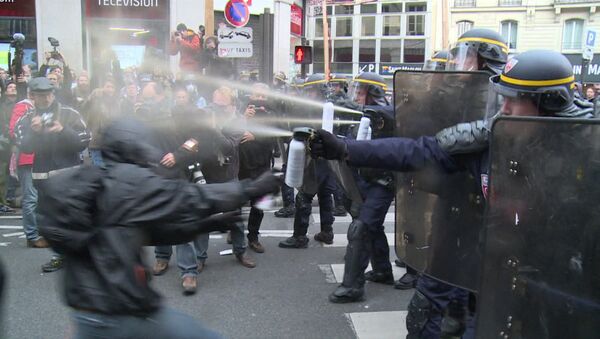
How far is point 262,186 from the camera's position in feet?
8.24

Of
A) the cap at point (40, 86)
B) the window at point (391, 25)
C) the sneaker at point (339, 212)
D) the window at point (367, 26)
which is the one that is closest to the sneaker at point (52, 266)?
the cap at point (40, 86)

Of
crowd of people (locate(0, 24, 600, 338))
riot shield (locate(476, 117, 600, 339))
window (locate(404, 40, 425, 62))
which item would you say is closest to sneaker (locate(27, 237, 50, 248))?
crowd of people (locate(0, 24, 600, 338))

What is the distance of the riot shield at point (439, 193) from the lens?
2637 millimetres

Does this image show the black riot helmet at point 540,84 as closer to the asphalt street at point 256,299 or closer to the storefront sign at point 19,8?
the asphalt street at point 256,299

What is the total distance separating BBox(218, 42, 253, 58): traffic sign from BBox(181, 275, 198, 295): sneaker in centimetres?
549

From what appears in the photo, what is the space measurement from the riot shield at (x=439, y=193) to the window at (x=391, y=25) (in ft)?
167

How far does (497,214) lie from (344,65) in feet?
175

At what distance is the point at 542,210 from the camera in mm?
1761

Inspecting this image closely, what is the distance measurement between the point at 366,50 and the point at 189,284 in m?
50.7

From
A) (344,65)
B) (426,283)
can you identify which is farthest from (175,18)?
Result: (344,65)

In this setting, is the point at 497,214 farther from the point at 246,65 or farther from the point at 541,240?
the point at 246,65

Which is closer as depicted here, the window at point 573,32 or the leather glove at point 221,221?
the leather glove at point 221,221

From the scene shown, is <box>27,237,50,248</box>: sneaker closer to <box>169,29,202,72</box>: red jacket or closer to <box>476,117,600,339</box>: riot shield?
<box>169,29,202,72</box>: red jacket

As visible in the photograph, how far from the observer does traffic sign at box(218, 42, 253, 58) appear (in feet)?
30.5
